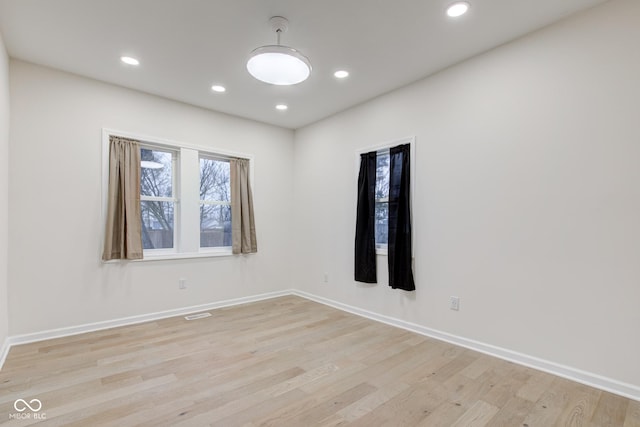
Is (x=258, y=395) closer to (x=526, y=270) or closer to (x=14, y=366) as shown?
(x=14, y=366)

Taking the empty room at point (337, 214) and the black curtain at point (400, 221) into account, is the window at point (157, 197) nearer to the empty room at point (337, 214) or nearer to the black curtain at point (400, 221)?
the empty room at point (337, 214)

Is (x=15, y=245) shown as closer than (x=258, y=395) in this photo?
No

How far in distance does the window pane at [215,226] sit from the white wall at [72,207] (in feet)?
1.16

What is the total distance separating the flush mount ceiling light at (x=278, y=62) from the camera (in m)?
2.41

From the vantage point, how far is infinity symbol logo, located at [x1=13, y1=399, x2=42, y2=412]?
2037mm

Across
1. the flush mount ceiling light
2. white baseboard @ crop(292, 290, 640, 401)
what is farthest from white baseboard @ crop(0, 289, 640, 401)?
the flush mount ceiling light

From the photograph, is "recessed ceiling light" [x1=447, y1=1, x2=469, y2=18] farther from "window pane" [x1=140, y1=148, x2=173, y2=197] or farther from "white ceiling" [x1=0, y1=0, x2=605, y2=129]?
"window pane" [x1=140, y1=148, x2=173, y2=197]

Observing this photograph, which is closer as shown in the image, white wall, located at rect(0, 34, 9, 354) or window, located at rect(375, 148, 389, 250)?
white wall, located at rect(0, 34, 9, 354)

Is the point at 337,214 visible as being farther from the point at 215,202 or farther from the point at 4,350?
the point at 4,350

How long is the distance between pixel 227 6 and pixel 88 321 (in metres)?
3.49

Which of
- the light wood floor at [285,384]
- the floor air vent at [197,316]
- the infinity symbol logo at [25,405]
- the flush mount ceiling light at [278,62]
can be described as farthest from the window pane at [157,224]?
the flush mount ceiling light at [278,62]

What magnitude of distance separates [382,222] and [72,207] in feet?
11.5

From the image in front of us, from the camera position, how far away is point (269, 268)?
5.09 meters

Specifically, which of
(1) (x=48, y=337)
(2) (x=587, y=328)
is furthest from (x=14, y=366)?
(2) (x=587, y=328)
